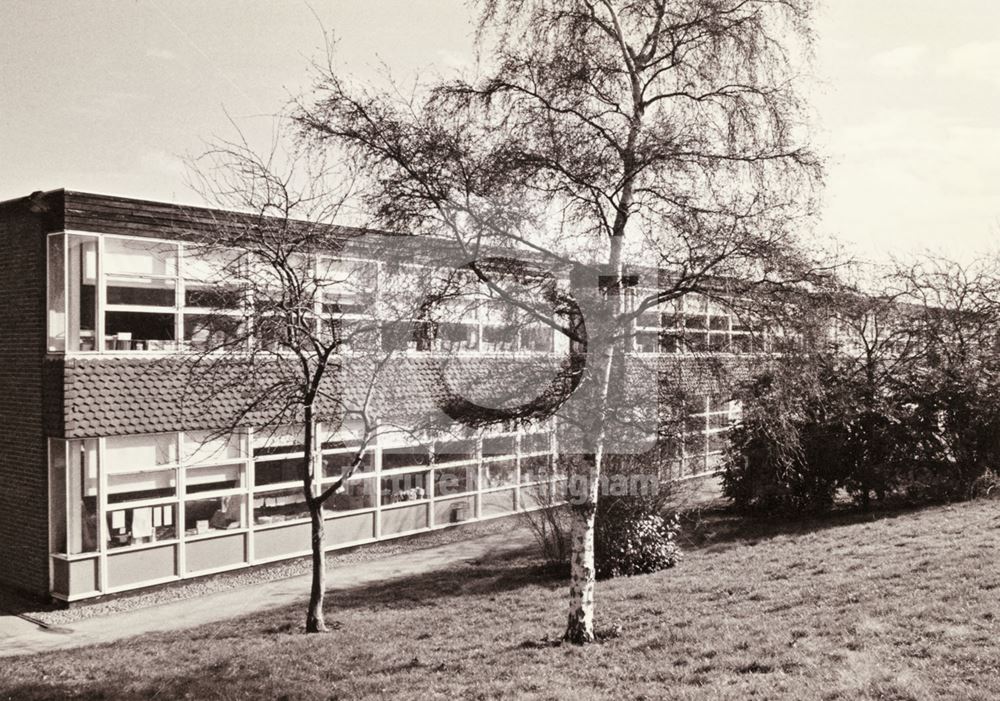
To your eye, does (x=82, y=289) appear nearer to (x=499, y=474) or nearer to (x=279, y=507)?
(x=279, y=507)

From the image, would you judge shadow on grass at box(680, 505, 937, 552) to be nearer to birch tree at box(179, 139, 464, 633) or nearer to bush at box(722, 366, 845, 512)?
bush at box(722, 366, 845, 512)

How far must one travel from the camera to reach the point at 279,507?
48.9 ft

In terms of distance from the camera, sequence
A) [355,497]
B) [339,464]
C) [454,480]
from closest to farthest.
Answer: [339,464] < [355,497] < [454,480]

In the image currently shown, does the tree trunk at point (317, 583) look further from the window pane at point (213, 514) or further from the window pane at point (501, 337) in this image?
the window pane at point (213, 514)

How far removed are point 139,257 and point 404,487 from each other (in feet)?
22.6

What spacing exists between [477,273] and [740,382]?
255 centimetres

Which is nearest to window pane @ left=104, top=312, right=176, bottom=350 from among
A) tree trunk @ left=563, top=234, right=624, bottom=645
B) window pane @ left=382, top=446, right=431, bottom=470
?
window pane @ left=382, top=446, right=431, bottom=470

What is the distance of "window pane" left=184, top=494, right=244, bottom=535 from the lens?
45.1ft

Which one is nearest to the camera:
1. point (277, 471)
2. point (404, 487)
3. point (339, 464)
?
point (277, 471)

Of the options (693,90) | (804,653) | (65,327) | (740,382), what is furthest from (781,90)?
(65,327)

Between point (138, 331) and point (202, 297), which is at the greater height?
point (202, 297)

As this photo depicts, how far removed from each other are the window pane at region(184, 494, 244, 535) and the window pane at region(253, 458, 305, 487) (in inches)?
20.5

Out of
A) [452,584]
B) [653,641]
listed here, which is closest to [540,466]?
[452,584]

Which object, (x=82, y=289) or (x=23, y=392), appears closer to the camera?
(x=82, y=289)
